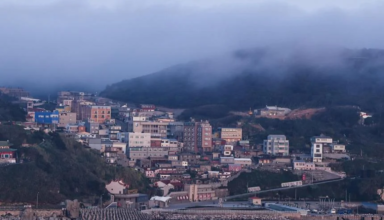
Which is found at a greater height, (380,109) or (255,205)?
(380,109)

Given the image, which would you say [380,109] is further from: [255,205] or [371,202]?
[255,205]

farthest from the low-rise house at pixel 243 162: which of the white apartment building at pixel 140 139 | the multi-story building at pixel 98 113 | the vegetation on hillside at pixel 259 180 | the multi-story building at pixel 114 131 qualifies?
the multi-story building at pixel 98 113

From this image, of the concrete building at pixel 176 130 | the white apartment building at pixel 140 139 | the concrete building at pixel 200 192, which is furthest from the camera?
the concrete building at pixel 176 130

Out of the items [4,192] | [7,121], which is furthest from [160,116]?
[4,192]

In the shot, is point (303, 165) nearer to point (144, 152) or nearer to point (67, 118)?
point (144, 152)

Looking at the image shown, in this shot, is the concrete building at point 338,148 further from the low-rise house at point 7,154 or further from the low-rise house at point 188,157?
the low-rise house at point 7,154

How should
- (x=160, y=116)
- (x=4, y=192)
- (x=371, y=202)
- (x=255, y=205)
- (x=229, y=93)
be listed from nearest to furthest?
(x=4, y=192) < (x=255, y=205) < (x=371, y=202) < (x=160, y=116) < (x=229, y=93)

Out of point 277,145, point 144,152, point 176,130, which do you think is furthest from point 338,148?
point 144,152
